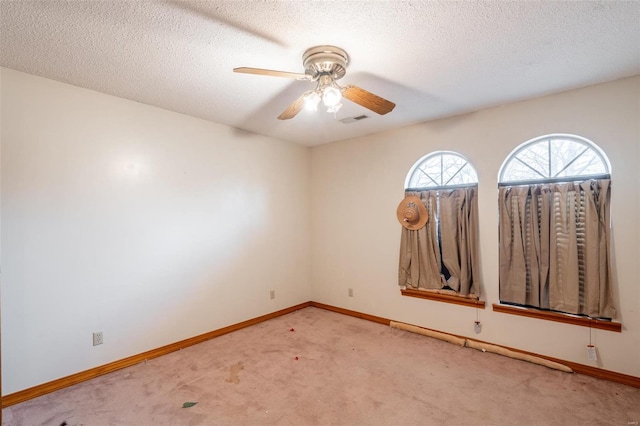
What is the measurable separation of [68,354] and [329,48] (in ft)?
10.5

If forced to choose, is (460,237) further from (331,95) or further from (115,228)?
(115,228)

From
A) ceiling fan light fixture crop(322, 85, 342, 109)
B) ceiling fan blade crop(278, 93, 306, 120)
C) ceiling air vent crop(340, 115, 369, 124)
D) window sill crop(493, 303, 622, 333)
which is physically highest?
ceiling air vent crop(340, 115, 369, 124)

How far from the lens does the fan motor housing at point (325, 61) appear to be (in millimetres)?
2088

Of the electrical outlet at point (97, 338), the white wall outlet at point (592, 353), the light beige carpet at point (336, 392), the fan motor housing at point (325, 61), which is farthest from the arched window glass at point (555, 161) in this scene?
the electrical outlet at point (97, 338)

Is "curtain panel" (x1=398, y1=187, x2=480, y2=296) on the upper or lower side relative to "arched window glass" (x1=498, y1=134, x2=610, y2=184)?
lower

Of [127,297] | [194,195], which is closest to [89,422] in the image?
[127,297]

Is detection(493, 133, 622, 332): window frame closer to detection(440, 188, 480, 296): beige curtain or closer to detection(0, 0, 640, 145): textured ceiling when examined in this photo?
detection(440, 188, 480, 296): beige curtain

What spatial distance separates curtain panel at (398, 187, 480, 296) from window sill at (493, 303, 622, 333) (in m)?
0.29

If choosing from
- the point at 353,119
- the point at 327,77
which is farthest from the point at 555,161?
the point at 327,77

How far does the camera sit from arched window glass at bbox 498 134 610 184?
277 cm

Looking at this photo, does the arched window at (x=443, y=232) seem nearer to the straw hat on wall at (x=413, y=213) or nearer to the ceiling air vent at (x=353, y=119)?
the straw hat on wall at (x=413, y=213)

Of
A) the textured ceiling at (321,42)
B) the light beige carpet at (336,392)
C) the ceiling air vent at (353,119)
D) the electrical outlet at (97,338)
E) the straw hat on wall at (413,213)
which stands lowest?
the light beige carpet at (336,392)

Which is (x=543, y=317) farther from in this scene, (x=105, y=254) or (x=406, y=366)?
(x=105, y=254)

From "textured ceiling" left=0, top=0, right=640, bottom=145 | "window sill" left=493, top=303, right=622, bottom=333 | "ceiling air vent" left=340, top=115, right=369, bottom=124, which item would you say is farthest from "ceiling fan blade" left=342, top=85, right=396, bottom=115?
"window sill" left=493, top=303, right=622, bottom=333
